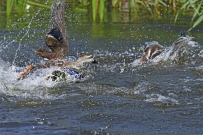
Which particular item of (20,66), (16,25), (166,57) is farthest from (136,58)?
(16,25)

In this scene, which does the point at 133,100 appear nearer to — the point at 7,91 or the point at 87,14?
the point at 7,91

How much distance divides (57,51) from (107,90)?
3.71ft

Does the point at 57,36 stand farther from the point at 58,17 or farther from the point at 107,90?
the point at 107,90

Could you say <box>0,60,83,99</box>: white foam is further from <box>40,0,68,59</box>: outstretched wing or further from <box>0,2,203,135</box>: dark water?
<box>40,0,68,59</box>: outstretched wing

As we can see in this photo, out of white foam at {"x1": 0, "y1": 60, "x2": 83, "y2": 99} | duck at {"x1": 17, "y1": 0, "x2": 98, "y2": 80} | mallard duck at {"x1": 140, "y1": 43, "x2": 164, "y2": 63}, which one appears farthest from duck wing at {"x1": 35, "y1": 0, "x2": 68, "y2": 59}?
mallard duck at {"x1": 140, "y1": 43, "x2": 164, "y2": 63}

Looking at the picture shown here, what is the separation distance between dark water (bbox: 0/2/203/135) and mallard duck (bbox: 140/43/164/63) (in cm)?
13

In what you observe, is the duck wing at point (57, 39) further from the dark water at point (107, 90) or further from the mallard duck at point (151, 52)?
the mallard duck at point (151, 52)

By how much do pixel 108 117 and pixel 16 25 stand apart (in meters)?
5.69

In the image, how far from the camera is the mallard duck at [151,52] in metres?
8.64

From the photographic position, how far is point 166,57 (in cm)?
885

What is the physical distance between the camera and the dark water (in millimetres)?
5797

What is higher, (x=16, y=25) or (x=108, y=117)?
(x=16, y=25)

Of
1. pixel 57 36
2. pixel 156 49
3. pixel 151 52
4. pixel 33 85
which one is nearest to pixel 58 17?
pixel 57 36

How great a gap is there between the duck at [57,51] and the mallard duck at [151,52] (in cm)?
122
